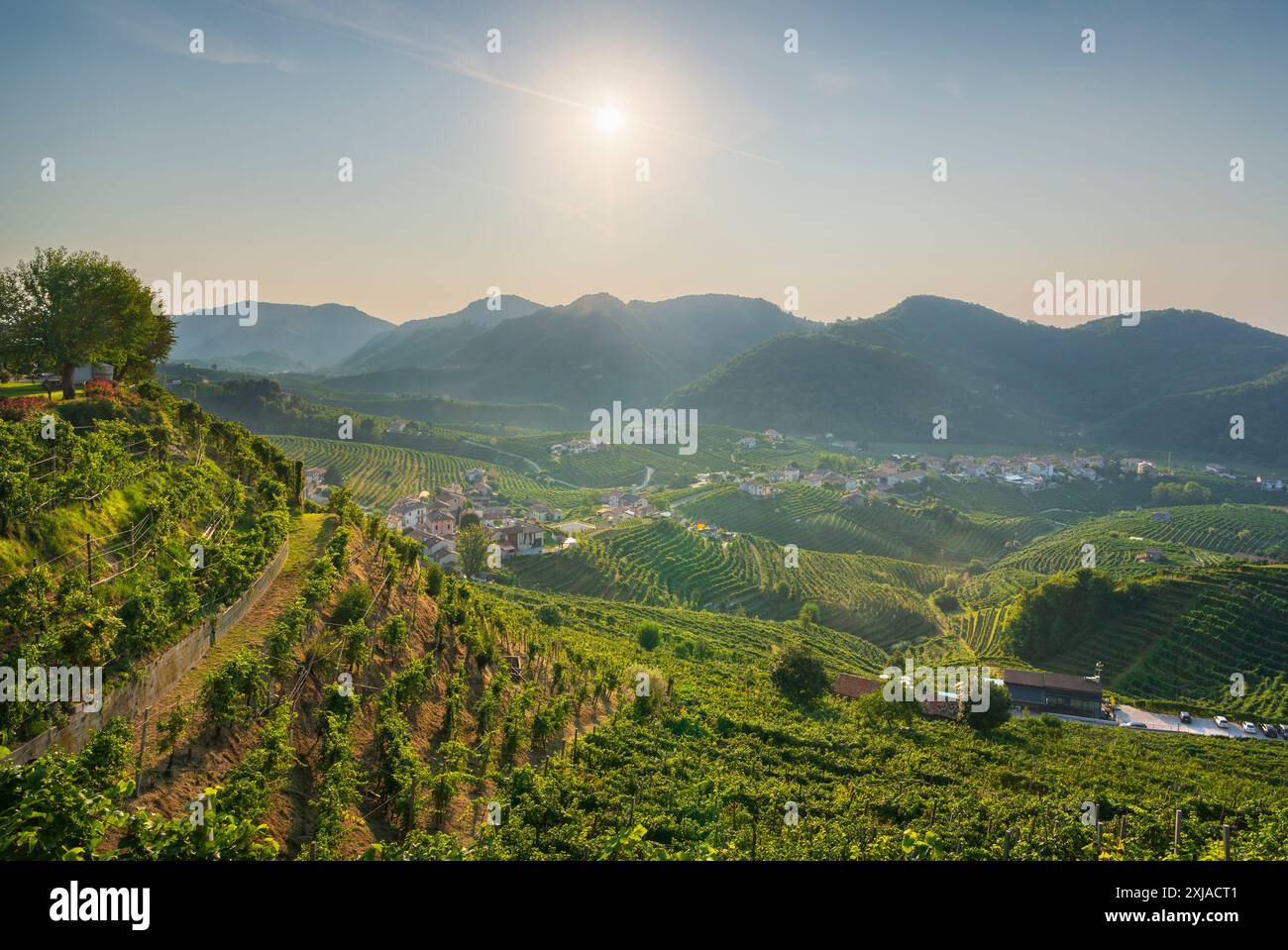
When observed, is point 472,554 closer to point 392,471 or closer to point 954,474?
point 392,471

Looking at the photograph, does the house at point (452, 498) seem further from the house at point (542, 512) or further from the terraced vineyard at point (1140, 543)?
the terraced vineyard at point (1140, 543)

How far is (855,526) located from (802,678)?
2133 inches

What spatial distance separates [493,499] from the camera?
75875mm

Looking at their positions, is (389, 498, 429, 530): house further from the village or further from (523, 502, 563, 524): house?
the village

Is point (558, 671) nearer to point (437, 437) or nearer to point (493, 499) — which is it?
point (493, 499)

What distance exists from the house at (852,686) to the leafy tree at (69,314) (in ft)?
101

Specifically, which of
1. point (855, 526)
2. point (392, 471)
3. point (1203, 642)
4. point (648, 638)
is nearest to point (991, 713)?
point (648, 638)

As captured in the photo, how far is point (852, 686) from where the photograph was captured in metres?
32.6

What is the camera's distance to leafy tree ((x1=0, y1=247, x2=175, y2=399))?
18.7m

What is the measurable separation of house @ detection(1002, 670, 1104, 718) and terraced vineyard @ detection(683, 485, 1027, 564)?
34.3 m

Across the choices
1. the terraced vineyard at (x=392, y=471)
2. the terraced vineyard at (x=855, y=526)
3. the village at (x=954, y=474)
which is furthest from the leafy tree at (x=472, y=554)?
the village at (x=954, y=474)

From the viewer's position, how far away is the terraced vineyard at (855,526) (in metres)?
74.3

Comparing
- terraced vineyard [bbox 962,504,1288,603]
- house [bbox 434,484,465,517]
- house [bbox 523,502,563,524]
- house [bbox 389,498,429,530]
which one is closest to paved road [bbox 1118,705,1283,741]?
terraced vineyard [bbox 962,504,1288,603]
